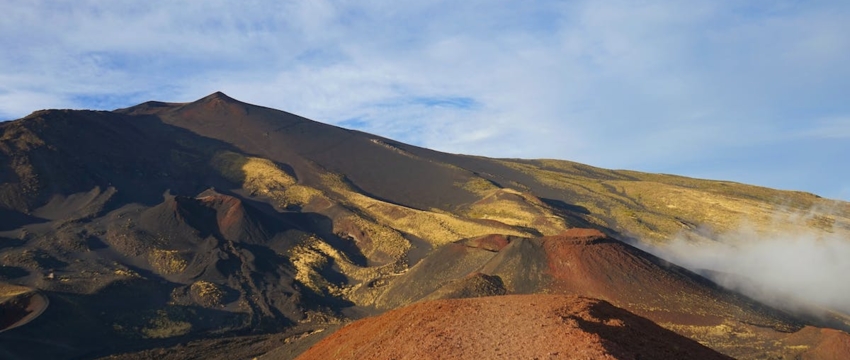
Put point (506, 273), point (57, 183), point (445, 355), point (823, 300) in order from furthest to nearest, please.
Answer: point (57, 183), point (823, 300), point (506, 273), point (445, 355)

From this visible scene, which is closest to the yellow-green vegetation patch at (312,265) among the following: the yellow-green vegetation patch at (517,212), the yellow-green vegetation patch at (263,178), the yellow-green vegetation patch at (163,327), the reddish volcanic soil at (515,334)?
the yellow-green vegetation patch at (163,327)

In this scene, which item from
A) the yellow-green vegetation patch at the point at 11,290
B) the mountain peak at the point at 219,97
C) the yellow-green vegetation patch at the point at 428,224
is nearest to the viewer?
the yellow-green vegetation patch at the point at 11,290

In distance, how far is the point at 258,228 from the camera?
64375 millimetres

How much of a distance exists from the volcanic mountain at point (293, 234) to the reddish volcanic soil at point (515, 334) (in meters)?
0.55

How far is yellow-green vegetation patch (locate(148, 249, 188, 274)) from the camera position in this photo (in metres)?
54.8

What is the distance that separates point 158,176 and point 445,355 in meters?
72.8

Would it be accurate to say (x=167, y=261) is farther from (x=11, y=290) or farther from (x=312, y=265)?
(x=11, y=290)

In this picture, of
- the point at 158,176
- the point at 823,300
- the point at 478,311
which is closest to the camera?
the point at 478,311

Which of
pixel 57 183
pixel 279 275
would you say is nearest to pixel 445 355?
pixel 279 275

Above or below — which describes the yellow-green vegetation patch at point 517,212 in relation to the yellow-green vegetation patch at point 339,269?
above

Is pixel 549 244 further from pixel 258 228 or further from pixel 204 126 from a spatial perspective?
pixel 204 126

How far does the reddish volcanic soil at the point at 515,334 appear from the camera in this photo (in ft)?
49.8

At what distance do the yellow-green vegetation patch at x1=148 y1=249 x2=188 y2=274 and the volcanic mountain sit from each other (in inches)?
7.7

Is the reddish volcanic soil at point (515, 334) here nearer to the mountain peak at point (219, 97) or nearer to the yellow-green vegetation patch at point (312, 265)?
the yellow-green vegetation patch at point (312, 265)
